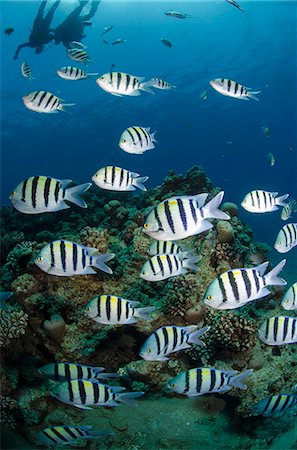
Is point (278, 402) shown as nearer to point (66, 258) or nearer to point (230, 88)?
point (66, 258)

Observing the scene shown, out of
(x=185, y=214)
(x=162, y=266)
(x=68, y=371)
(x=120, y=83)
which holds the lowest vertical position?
(x=68, y=371)

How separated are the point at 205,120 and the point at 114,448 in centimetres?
5465

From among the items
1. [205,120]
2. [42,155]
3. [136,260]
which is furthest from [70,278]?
[42,155]

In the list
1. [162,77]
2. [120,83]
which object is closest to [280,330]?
[120,83]

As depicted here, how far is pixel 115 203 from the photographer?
9.50 meters

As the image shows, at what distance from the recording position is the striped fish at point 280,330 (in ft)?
14.2

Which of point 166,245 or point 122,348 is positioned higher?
point 166,245

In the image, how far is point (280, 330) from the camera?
436 cm

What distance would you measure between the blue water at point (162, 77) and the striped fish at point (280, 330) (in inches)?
516

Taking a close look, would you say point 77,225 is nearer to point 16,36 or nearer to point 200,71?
point 16,36

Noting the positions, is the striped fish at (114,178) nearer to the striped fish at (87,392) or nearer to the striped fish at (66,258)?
the striped fish at (66,258)

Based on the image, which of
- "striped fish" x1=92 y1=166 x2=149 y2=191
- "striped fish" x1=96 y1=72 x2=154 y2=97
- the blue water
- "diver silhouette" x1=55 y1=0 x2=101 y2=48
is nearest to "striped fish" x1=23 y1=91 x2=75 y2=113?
"striped fish" x1=96 y1=72 x2=154 y2=97

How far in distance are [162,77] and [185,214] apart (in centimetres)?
3985

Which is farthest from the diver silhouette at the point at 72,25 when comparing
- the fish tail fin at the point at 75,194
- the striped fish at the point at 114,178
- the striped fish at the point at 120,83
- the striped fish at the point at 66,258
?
the striped fish at the point at 66,258
